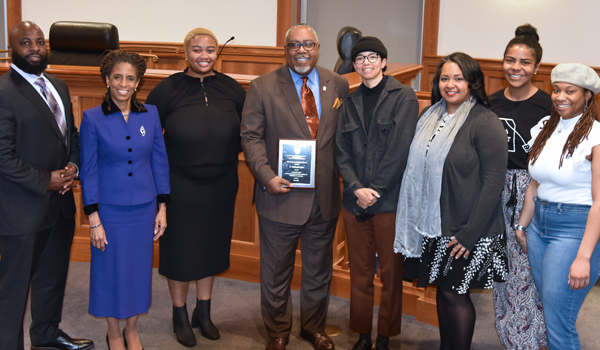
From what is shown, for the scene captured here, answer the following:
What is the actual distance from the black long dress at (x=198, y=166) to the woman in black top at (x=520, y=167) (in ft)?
4.32

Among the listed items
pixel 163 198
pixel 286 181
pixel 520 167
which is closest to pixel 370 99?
pixel 286 181

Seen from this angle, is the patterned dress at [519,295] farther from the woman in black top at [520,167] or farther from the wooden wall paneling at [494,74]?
the wooden wall paneling at [494,74]

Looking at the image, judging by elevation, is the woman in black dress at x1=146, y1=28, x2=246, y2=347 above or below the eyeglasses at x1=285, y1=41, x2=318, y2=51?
below

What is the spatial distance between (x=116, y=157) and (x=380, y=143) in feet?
3.89

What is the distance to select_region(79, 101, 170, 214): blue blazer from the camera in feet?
7.62

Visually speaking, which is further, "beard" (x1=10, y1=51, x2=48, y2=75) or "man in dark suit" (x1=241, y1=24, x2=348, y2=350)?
"man in dark suit" (x1=241, y1=24, x2=348, y2=350)

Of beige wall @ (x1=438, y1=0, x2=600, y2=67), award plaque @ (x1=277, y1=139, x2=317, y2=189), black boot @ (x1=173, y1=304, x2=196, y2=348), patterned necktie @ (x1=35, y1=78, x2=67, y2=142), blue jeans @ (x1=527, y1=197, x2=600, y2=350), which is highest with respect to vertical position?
beige wall @ (x1=438, y1=0, x2=600, y2=67)

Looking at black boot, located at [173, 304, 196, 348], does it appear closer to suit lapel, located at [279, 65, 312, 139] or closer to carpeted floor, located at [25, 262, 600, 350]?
carpeted floor, located at [25, 262, 600, 350]

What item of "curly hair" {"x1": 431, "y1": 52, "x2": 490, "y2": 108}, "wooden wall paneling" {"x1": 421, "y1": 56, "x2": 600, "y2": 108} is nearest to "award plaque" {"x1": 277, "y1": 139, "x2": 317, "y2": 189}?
"curly hair" {"x1": 431, "y1": 52, "x2": 490, "y2": 108}

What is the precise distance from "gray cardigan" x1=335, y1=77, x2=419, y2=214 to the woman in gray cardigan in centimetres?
6

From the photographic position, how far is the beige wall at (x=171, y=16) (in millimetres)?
7199

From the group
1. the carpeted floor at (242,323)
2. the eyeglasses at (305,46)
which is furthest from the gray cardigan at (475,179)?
the carpeted floor at (242,323)

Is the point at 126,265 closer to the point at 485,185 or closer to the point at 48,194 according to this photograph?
the point at 48,194

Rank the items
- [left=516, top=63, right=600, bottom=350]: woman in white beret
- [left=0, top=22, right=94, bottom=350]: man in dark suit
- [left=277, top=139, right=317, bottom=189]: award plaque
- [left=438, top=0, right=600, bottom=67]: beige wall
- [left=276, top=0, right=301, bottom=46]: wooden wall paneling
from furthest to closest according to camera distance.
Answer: [left=276, top=0, right=301, bottom=46]: wooden wall paneling → [left=438, top=0, right=600, bottom=67]: beige wall → [left=277, top=139, right=317, bottom=189]: award plaque → [left=0, top=22, right=94, bottom=350]: man in dark suit → [left=516, top=63, right=600, bottom=350]: woman in white beret
